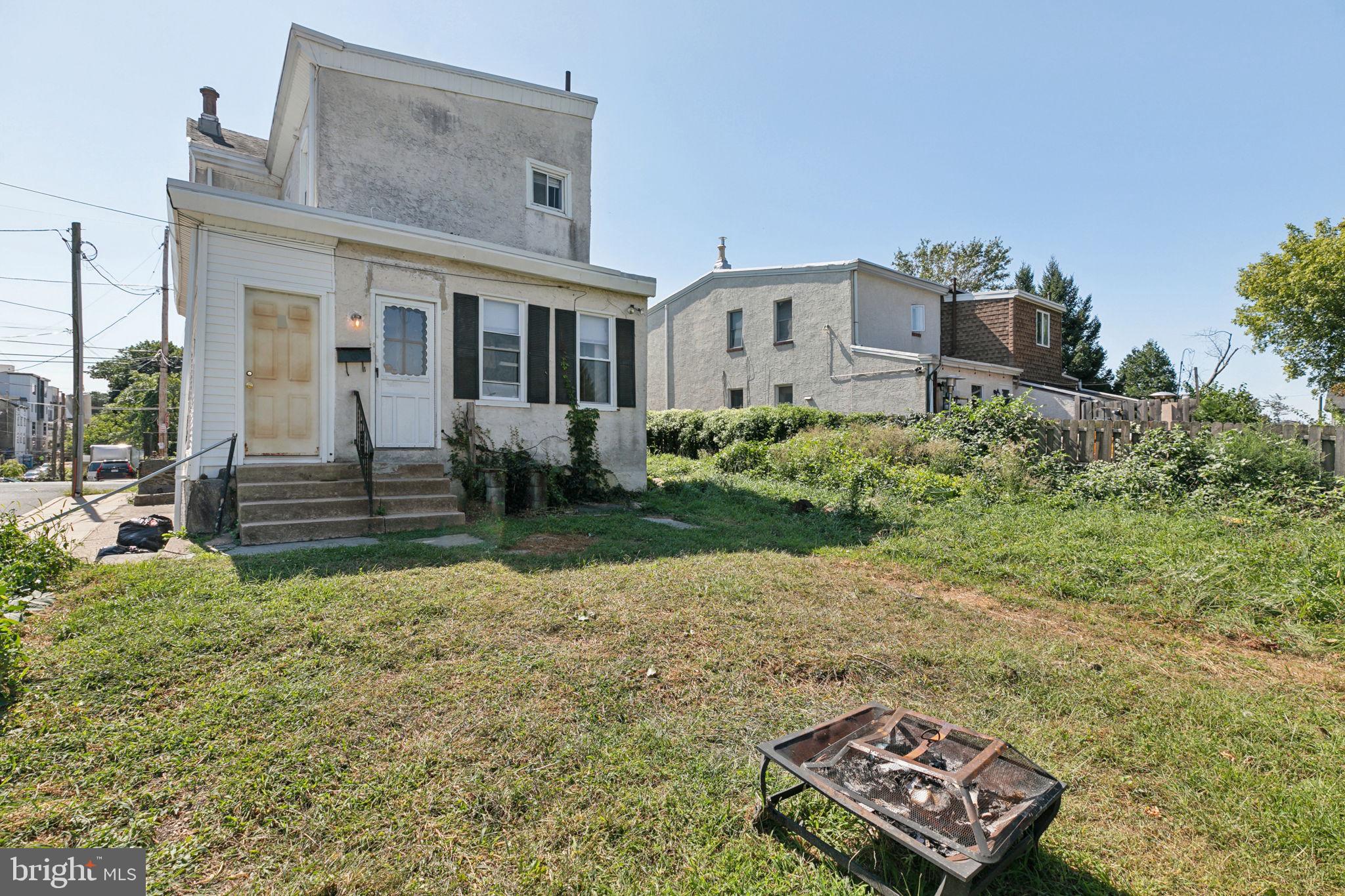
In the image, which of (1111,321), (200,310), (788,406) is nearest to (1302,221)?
(1111,321)

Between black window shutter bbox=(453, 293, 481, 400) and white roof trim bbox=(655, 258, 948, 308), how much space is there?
37.6 feet

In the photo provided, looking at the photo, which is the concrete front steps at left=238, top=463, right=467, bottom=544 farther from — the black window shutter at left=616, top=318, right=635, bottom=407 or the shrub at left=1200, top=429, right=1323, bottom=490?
the shrub at left=1200, top=429, right=1323, bottom=490

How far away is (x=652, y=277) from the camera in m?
9.59

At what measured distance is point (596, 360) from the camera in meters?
9.44

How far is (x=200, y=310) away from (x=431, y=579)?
4.74 meters

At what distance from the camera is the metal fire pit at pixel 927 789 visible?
155 cm

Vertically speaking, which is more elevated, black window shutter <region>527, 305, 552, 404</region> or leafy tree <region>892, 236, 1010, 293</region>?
leafy tree <region>892, 236, 1010, 293</region>

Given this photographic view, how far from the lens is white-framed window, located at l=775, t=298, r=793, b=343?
17.6m

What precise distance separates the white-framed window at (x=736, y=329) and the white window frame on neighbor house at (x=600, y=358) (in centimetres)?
994

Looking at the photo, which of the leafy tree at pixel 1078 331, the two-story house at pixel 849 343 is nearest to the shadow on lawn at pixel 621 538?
the two-story house at pixel 849 343

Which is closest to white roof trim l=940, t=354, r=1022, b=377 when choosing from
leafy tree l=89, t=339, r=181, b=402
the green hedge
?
the green hedge

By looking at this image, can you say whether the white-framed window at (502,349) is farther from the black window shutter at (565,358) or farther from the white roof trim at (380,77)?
the white roof trim at (380,77)

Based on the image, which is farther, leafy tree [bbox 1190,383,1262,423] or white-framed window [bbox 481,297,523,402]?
white-framed window [bbox 481,297,523,402]

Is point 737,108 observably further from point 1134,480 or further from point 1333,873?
point 1333,873
